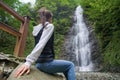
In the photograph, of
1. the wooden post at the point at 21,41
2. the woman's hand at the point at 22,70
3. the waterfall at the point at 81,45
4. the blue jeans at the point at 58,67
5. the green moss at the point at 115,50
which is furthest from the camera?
the waterfall at the point at 81,45

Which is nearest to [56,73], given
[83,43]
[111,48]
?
[111,48]

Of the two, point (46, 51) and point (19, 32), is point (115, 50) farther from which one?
point (46, 51)

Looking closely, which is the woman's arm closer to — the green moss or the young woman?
the young woman

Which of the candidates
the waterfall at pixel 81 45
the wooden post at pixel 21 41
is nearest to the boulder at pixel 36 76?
the wooden post at pixel 21 41

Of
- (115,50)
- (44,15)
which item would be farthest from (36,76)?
(115,50)

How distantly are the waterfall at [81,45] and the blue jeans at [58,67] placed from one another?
14.2 m

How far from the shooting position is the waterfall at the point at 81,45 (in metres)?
17.9

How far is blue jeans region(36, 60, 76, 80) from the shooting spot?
2504 mm

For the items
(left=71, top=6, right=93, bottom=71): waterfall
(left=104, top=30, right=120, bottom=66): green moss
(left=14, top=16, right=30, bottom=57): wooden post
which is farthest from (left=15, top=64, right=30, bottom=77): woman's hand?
(left=71, top=6, right=93, bottom=71): waterfall

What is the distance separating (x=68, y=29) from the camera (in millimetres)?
23250

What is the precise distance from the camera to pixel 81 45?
20219 millimetres

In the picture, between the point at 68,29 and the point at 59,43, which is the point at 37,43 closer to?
the point at 59,43

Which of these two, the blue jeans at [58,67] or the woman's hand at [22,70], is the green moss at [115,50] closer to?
the blue jeans at [58,67]

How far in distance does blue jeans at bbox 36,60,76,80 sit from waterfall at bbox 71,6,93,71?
1417 cm
